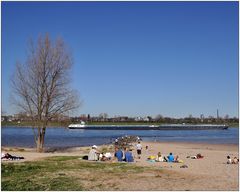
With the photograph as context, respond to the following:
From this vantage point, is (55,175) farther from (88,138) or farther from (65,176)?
(88,138)

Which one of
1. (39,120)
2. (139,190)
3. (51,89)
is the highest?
(51,89)

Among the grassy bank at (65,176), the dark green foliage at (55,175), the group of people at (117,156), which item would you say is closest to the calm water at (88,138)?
the group of people at (117,156)

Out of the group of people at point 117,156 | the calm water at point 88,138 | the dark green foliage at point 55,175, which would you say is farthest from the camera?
the calm water at point 88,138

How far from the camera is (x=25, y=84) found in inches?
1297

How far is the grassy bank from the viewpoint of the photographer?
1420 centimetres

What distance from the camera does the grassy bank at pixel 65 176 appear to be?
14.2 m

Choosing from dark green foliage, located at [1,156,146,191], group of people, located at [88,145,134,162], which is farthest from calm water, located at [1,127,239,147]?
dark green foliage, located at [1,156,146,191]

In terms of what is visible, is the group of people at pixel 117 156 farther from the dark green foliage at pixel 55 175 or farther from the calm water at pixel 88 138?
the calm water at pixel 88 138

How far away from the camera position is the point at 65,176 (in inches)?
647

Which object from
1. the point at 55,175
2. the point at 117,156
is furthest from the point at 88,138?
the point at 55,175

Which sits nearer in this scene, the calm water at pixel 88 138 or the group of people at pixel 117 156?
the group of people at pixel 117 156

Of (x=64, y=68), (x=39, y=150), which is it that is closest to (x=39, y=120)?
(x=39, y=150)

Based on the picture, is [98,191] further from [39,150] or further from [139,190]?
[39,150]

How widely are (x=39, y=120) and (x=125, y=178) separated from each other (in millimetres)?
18646
